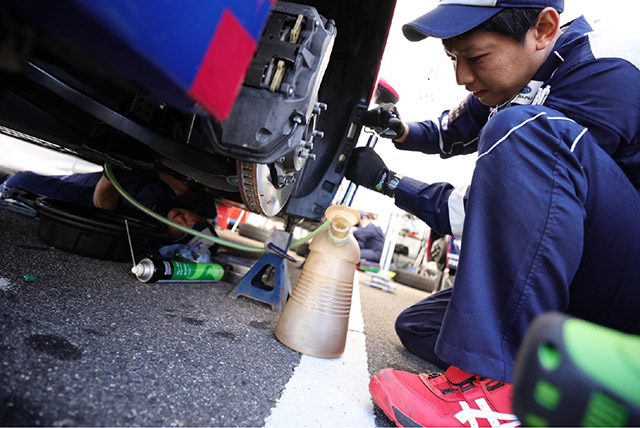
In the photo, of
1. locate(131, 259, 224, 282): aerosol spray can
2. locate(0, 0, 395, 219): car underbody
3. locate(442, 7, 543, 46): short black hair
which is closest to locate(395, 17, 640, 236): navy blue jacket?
locate(442, 7, 543, 46): short black hair

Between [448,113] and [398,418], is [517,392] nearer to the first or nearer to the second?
[398,418]

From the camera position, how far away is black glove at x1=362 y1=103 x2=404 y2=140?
1.29 metres

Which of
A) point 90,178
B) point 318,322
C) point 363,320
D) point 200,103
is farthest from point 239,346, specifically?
point 90,178

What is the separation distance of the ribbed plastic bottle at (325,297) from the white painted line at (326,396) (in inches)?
1.8

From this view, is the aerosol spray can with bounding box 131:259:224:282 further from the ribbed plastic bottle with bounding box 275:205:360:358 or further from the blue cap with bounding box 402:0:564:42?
the blue cap with bounding box 402:0:564:42

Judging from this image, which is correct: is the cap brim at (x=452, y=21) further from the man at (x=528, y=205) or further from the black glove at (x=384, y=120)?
the black glove at (x=384, y=120)

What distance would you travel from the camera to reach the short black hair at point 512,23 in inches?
37.2

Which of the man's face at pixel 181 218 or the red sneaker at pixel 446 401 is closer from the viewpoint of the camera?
the red sneaker at pixel 446 401

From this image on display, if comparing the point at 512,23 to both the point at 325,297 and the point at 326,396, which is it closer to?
the point at 325,297

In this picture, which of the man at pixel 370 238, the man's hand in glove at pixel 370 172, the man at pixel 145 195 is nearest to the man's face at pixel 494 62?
the man's hand in glove at pixel 370 172

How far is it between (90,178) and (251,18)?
2.13 m

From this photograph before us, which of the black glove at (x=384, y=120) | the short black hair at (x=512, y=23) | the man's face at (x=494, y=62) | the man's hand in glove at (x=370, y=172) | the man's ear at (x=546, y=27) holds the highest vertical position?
the man's ear at (x=546, y=27)

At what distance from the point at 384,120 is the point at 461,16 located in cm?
43

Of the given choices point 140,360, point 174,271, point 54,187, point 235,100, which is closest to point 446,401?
point 140,360
